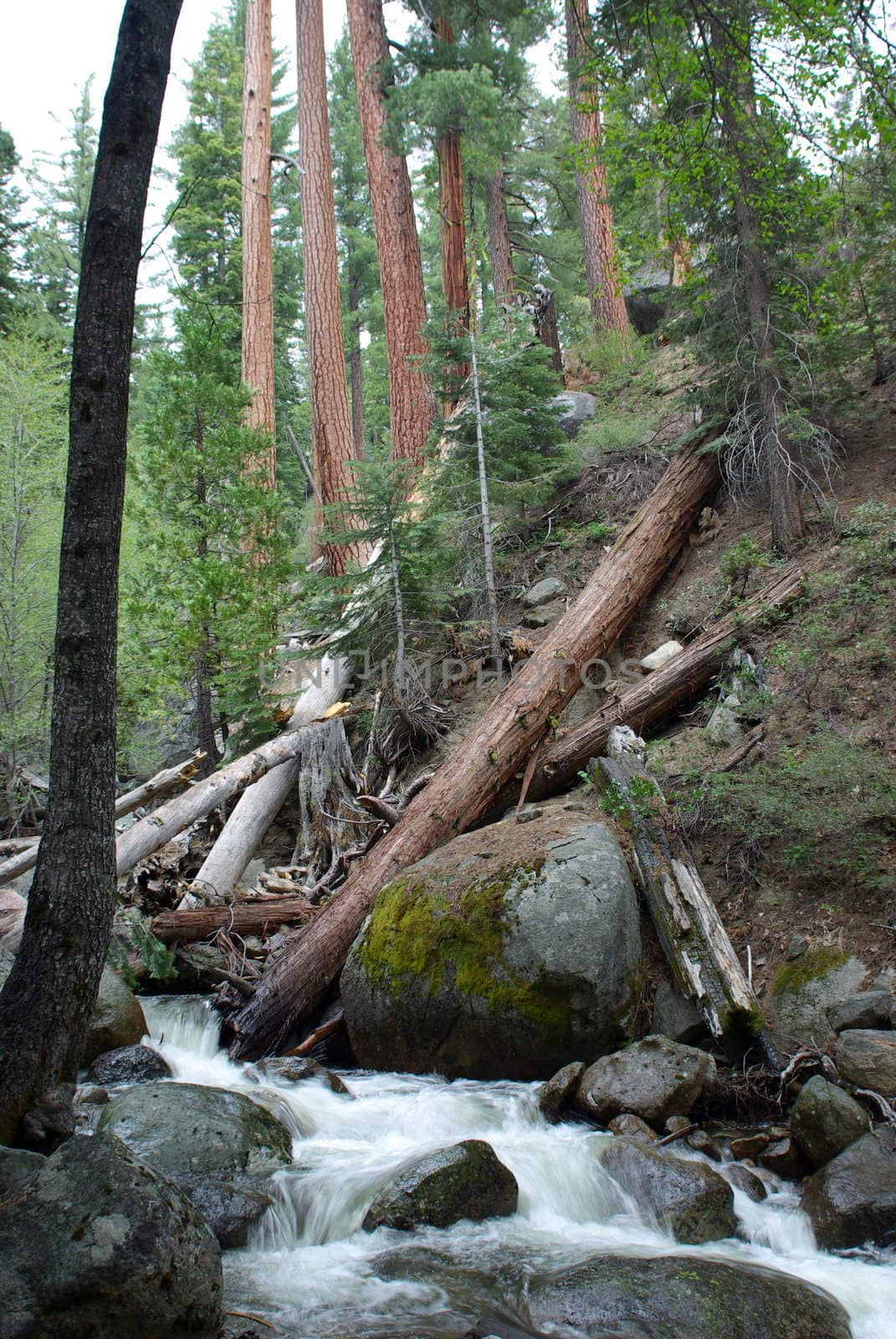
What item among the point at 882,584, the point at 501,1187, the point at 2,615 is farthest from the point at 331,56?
the point at 501,1187

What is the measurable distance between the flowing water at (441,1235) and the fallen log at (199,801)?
2.86 m

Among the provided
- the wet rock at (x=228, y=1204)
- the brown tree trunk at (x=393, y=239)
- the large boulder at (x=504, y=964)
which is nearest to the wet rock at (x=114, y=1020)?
the large boulder at (x=504, y=964)

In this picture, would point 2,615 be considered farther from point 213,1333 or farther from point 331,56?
point 331,56

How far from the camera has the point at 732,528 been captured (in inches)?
405

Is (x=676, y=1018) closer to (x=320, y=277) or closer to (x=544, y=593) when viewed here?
(x=544, y=593)

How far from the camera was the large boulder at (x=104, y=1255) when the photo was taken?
2.64 m

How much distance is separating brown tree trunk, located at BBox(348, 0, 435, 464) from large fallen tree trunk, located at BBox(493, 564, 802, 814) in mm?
7209

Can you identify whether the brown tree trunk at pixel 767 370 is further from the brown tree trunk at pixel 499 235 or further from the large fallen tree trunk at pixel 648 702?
the brown tree trunk at pixel 499 235

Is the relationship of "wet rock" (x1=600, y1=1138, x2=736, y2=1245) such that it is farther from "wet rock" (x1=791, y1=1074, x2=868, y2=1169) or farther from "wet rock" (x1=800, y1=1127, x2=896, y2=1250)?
"wet rock" (x1=791, y1=1074, x2=868, y2=1169)

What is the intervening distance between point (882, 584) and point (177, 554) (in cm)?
740

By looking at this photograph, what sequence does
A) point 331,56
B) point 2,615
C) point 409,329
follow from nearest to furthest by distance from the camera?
point 2,615, point 409,329, point 331,56

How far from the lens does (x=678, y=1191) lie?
398 centimetres

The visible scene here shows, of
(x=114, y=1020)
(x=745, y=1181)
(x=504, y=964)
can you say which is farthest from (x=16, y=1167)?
(x=745, y=1181)

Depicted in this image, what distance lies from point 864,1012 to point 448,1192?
8.49ft
